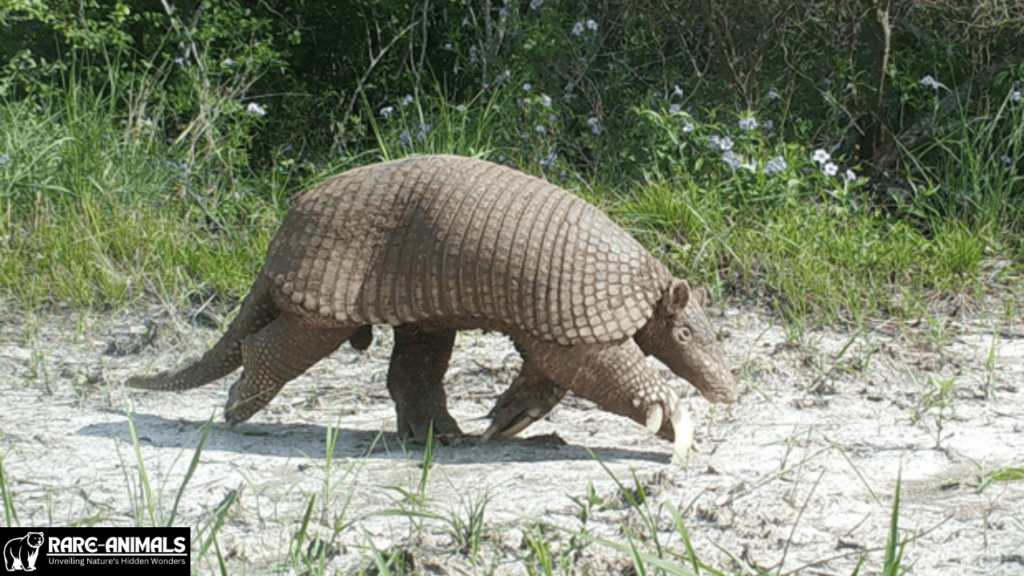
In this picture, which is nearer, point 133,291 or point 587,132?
point 133,291

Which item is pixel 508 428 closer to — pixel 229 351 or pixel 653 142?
pixel 229 351

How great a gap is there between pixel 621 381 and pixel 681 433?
259mm

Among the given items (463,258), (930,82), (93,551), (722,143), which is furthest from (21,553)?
(930,82)

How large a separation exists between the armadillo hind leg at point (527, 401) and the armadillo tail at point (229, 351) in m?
0.90

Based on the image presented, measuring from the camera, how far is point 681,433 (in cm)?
371

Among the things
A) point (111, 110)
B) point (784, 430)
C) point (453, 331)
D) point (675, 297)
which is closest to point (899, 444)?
point (784, 430)

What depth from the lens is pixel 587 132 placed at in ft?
24.2

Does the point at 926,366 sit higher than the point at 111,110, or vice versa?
the point at 111,110

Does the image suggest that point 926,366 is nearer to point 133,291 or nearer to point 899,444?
point 899,444

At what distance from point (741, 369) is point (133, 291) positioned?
3.12m

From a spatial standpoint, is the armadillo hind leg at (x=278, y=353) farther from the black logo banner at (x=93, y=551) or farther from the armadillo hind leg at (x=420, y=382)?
the black logo banner at (x=93, y=551)

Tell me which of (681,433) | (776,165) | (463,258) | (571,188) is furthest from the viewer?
(571,188)

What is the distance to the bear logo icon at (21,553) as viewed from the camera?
2.58 m

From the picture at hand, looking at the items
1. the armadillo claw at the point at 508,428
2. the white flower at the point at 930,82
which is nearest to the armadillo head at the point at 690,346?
the armadillo claw at the point at 508,428
